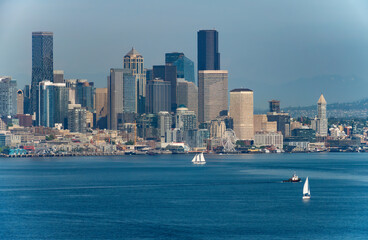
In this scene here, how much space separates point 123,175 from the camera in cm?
11281

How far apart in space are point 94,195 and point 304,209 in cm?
2115

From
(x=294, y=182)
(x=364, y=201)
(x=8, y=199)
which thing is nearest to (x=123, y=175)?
(x=294, y=182)

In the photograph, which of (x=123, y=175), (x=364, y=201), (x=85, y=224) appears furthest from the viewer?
(x=123, y=175)

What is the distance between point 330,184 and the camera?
95938 mm

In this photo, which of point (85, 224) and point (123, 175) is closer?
point (85, 224)

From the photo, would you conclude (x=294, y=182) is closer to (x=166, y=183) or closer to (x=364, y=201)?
(x=166, y=183)

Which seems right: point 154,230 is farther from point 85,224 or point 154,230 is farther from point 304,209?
point 304,209

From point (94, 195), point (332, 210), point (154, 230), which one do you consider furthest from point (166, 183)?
point (154, 230)

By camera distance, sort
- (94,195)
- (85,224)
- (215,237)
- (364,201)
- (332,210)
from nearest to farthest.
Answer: (215,237) < (85,224) < (332,210) < (364,201) < (94,195)

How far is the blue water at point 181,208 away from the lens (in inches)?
2341

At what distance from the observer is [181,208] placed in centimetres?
7094

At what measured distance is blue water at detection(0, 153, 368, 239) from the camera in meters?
59.5

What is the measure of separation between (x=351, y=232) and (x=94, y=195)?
1173 inches

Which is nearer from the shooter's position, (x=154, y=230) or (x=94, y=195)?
(x=154, y=230)
